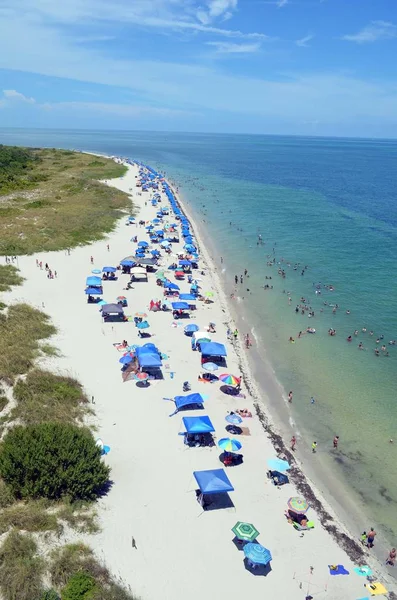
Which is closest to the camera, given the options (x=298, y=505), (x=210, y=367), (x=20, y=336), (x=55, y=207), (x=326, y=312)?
(x=298, y=505)

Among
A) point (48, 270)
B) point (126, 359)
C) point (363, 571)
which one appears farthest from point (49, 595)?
point (48, 270)

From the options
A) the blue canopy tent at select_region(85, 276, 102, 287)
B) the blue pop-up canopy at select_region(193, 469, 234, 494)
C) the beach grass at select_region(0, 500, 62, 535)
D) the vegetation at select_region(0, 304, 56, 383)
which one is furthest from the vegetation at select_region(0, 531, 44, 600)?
the blue canopy tent at select_region(85, 276, 102, 287)

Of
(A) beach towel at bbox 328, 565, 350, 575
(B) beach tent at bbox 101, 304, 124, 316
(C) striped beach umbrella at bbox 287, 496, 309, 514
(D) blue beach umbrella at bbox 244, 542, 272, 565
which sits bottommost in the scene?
(A) beach towel at bbox 328, 565, 350, 575

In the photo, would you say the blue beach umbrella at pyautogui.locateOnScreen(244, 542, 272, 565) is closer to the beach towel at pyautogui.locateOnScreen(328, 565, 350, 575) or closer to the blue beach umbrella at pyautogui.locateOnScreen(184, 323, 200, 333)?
the beach towel at pyautogui.locateOnScreen(328, 565, 350, 575)

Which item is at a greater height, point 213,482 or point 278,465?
point 213,482

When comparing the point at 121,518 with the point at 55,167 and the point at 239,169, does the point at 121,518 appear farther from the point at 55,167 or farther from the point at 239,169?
the point at 239,169

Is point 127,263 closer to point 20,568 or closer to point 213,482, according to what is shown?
point 213,482
